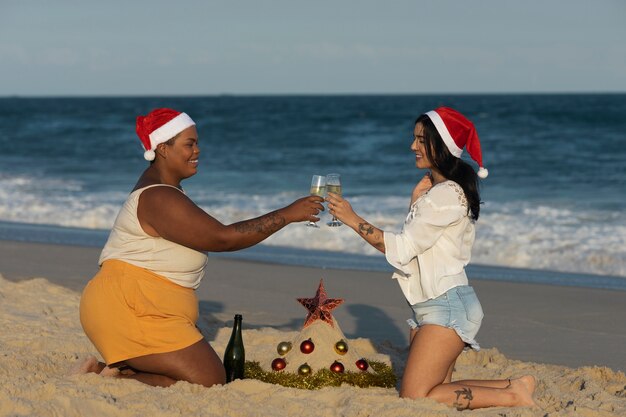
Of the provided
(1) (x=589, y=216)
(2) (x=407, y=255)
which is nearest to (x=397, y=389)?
(2) (x=407, y=255)

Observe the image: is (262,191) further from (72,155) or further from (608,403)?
(608,403)

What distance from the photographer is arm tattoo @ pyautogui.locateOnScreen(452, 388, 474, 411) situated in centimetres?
542

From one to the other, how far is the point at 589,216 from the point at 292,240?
4999 mm

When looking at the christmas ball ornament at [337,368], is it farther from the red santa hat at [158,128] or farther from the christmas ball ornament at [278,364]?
the red santa hat at [158,128]

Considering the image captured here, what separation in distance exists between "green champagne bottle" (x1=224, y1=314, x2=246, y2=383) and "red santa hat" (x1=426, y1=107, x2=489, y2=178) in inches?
65.8

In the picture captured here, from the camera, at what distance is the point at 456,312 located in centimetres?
546

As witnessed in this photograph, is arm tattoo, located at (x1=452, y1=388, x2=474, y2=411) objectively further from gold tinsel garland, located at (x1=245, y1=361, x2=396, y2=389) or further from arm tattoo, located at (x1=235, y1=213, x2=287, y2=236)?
arm tattoo, located at (x1=235, y1=213, x2=287, y2=236)

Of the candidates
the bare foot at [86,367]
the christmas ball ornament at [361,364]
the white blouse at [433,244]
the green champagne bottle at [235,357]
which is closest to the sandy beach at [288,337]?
the bare foot at [86,367]

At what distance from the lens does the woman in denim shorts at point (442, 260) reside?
542 centimetres

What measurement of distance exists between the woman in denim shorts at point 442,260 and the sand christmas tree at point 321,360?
1.80 ft

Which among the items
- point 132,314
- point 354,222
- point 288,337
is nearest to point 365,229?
point 354,222

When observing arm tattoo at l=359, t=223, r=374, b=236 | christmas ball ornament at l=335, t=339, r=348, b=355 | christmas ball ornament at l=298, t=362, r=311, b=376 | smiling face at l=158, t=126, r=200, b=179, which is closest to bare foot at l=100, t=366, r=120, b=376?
christmas ball ornament at l=298, t=362, r=311, b=376

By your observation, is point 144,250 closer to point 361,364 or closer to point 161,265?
point 161,265

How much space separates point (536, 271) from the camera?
11852mm
